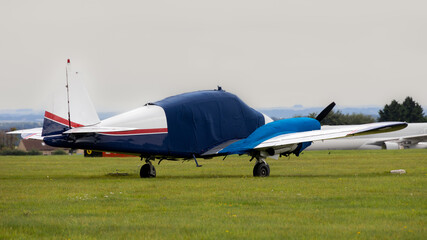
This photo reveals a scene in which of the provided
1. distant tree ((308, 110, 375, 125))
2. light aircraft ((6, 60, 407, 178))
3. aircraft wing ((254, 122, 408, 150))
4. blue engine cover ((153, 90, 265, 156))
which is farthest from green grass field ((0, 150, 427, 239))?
distant tree ((308, 110, 375, 125))

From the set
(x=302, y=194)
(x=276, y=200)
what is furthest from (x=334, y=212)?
(x=302, y=194)

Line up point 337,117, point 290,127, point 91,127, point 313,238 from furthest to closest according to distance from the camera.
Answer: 1. point 337,117
2. point 290,127
3. point 91,127
4. point 313,238

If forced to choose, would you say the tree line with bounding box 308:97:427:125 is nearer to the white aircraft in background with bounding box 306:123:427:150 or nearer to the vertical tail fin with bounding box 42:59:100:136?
the white aircraft in background with bounding box 306:123:427:150

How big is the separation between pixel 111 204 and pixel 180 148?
11.0m

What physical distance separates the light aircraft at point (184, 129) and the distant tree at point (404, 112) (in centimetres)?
12087

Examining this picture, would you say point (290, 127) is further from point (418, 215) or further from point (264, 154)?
point (418, 215)

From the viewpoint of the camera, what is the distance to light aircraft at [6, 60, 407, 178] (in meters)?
26.3

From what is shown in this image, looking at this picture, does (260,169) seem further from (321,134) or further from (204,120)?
(204,120)

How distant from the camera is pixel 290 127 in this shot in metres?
30.9

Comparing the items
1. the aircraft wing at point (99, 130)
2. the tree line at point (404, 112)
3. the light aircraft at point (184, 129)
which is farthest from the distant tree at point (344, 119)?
the aircraft wing at point (99, 130)

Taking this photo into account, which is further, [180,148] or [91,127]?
[180,148]

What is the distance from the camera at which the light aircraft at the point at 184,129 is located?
26281mm

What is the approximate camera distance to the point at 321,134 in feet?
94.6

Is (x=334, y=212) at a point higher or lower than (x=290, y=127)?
lower
